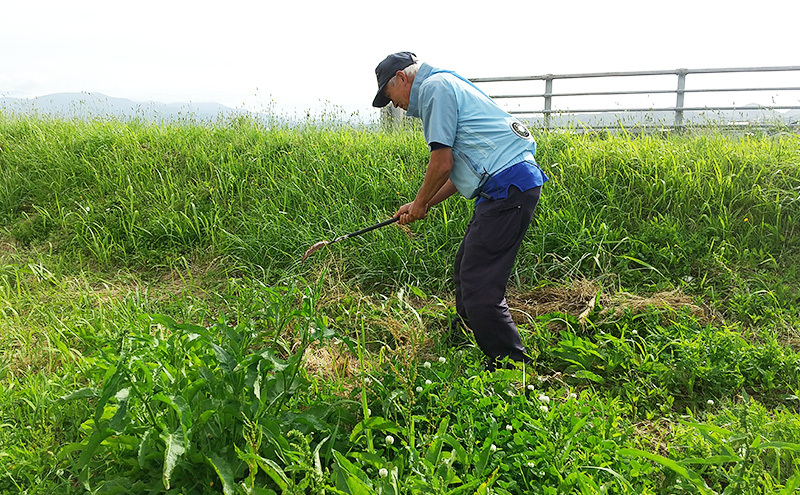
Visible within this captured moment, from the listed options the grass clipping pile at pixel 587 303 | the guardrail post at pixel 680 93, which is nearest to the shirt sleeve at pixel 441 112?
the grass clipping pile at pixel 587 303

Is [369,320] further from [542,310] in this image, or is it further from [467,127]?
[467,127]

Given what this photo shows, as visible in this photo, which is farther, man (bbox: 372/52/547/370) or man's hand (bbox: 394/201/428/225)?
man's hand (bbox: 394/201/428/225)

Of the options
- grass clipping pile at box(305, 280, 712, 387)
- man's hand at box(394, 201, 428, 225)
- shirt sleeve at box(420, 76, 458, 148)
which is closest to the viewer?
shirt sleeve at box(420, 76, 458, 148)

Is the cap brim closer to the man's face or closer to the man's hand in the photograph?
the man's face

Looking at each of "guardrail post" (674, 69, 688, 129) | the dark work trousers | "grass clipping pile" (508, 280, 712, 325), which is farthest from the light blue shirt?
"guardrail post" (674, 69, 688, 129)

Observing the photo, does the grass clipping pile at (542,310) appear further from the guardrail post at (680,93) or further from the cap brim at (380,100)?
the guardrail post at (680,93)

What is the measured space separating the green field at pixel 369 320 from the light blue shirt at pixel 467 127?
101 cm

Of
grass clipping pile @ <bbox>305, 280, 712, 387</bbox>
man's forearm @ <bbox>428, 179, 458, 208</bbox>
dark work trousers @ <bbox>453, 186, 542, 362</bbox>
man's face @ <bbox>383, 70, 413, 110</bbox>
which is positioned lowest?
grass clipping pile @ <bbox>305, 280, 712, 387</bbox>

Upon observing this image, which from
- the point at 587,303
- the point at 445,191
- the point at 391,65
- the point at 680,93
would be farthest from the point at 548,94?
the point at 391,65

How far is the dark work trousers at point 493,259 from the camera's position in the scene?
270 cm

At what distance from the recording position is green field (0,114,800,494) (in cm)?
191

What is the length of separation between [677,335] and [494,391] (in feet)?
4.77

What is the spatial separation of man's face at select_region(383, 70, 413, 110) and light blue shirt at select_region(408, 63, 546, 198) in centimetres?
6

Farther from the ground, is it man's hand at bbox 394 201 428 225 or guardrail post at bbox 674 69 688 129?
guardrail post at bbox 674 69 688 129
